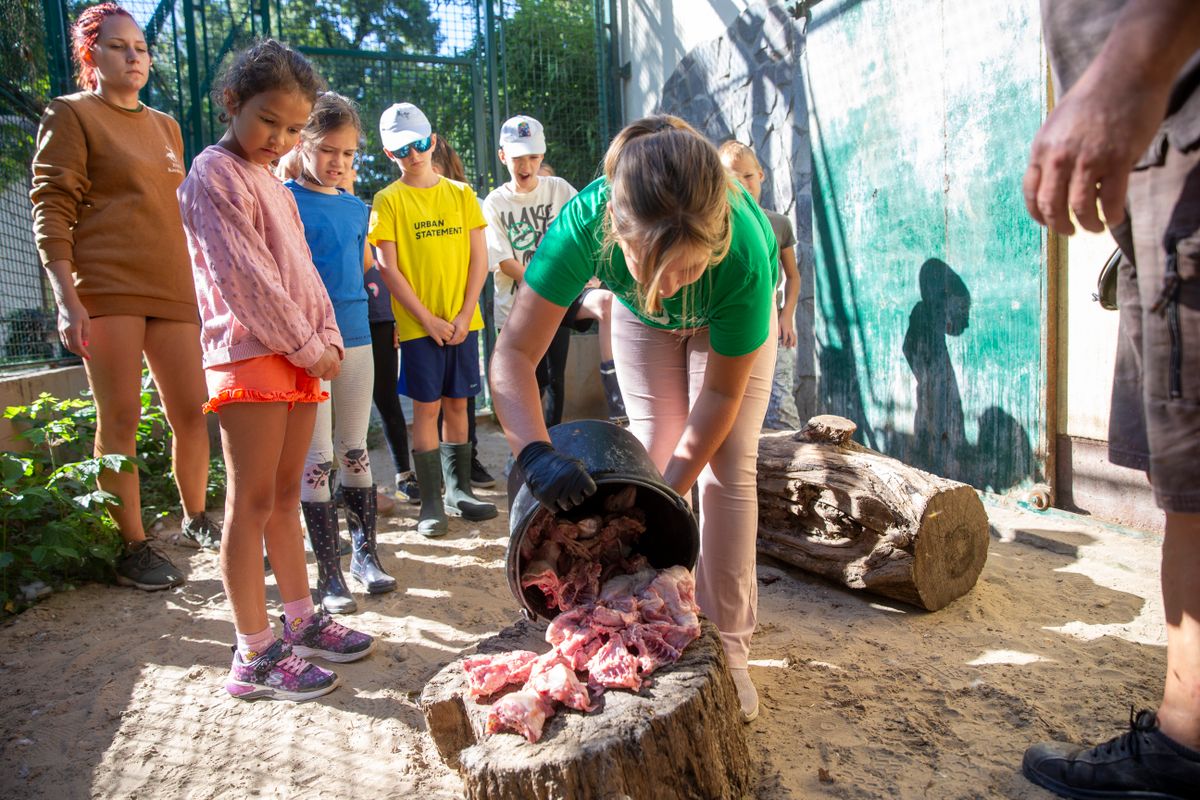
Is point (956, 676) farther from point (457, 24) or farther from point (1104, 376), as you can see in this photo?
point (457, 24)

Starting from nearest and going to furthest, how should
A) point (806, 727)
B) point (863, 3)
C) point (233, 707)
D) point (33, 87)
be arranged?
1. point (806, 727)
2. point (233, 707)
3. point (863, 3)
4. point (33, 87)

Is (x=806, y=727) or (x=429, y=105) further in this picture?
(x=429, y=105)

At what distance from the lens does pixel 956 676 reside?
2480 millimetres

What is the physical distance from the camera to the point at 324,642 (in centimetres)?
267

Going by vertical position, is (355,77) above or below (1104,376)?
above

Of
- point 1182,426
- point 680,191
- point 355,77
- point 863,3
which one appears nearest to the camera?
point 1182,426

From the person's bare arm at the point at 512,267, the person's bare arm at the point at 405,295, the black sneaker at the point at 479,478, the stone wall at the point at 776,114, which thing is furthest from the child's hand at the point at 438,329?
the stone wall at the point at 776,114

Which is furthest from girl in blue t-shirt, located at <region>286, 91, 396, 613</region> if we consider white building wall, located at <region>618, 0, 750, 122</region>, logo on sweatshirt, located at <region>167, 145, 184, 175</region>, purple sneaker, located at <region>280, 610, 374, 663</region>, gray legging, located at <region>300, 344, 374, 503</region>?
white building wall, located at <region>618, 0, 750, 122</region>

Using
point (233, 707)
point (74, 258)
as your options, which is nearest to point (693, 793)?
point (233, 707)

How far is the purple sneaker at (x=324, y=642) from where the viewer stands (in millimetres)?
2656

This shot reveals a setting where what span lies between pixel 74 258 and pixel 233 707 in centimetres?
186

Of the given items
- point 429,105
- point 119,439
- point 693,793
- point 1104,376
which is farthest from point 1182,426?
point 429,105

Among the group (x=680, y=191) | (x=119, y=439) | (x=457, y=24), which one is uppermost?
(x=457, y=24)

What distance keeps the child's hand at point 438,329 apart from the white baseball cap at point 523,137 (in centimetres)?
130
